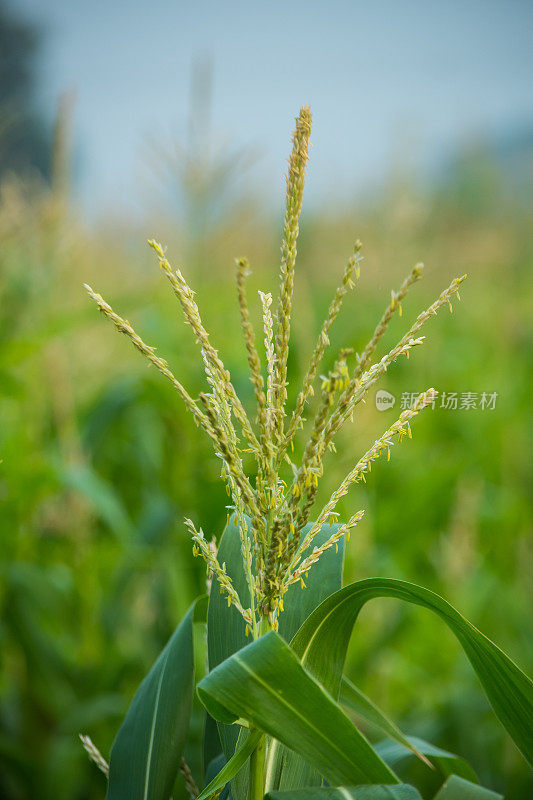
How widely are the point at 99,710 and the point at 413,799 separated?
1.09 m

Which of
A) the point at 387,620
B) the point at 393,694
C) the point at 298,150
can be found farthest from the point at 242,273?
the point at 393,694

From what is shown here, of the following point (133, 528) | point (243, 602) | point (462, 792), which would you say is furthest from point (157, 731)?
point (133, 528)

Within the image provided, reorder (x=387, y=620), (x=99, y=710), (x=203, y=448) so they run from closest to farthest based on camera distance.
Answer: (x=99, y=710), (x=203, y=448), (x=387, y=620)

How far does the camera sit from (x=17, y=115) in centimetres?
153

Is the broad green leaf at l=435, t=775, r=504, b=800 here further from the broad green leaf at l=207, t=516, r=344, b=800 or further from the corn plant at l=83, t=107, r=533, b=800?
the broad green leaf at l=207, t=516, r=344, b=800

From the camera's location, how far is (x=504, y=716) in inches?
22.8

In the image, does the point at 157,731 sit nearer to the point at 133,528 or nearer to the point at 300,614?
the point at 300,614

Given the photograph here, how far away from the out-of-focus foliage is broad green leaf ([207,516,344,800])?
0.47 metres

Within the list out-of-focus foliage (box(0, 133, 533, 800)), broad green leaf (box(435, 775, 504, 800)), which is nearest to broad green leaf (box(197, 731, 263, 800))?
broad green leaf (box(435, 775, 504, 800))

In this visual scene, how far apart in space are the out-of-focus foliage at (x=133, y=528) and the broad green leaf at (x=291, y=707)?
650mm

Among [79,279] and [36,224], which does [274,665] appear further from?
[79,279]

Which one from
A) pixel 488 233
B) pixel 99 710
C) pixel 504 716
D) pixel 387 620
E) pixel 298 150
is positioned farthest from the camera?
pixel 488 233

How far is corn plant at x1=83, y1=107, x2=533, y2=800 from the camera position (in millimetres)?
476

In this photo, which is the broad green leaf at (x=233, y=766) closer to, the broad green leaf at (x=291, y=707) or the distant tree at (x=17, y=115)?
the broad green leaf at (x=291, y=707)
